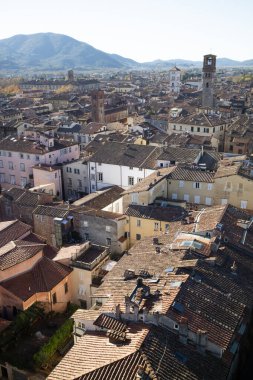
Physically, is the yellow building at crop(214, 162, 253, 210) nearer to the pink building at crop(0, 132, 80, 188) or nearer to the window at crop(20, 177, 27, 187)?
the pink building at crop(0, 132, 80, 188)

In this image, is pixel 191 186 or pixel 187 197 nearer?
pixel 191 186

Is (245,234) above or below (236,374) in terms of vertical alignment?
above

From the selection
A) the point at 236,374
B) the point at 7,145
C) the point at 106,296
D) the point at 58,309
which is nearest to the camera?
the point at 236,374

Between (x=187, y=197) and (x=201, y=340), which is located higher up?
(x=201, y=340)

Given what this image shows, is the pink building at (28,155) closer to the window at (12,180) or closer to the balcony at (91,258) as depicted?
the window at (12,180)

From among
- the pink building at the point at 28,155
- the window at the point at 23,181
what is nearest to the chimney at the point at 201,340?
the pink building at the point at 28,155

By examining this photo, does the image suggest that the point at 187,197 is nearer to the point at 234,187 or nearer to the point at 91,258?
the point at 234,187

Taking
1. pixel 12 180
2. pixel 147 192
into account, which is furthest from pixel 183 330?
pixel 12 180

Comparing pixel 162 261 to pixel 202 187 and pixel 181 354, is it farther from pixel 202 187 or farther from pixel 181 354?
pixel 202 187

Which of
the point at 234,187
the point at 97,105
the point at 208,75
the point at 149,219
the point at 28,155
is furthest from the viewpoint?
the point at 208,75

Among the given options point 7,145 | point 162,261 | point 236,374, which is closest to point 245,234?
point 162,261

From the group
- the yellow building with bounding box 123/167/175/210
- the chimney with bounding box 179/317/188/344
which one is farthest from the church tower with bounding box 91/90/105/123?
the chimney with bounding box 179/317/188/344
